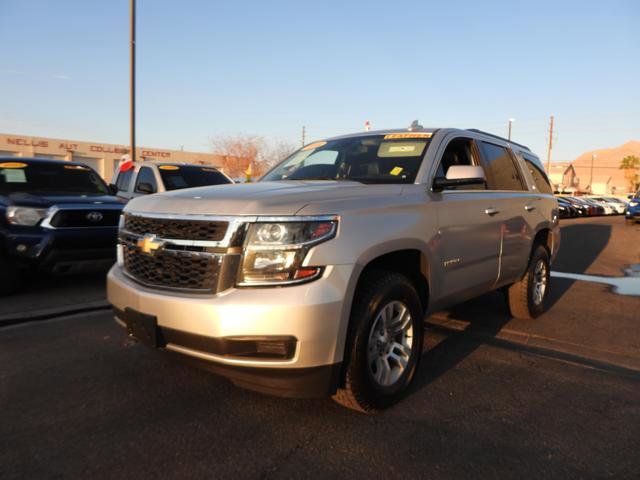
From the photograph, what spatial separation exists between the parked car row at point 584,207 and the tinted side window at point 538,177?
22.3m

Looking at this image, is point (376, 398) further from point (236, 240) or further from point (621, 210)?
point (621, 210)

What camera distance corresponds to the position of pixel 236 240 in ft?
8.60

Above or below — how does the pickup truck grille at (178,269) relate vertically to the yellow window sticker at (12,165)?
below

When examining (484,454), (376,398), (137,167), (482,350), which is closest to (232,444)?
(376,398)

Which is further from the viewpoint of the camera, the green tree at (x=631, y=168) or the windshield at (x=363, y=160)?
the green tree at (x=631, y=168)

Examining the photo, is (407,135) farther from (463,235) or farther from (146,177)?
(146,177)

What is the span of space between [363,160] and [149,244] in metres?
1.90

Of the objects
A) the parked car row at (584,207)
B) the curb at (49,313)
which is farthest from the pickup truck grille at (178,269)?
the parked car row at (584,207)

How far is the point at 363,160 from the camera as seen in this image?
4.11 m

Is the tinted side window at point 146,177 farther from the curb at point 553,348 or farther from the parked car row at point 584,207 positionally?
the parked car row at point 584,207

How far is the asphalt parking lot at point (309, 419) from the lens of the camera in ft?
8.20

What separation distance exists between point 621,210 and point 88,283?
46.3 m

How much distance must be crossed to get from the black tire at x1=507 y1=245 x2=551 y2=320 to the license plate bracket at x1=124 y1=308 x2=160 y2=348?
12.8 ft

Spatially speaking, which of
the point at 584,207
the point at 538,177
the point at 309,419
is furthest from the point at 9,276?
the point at 584,207
